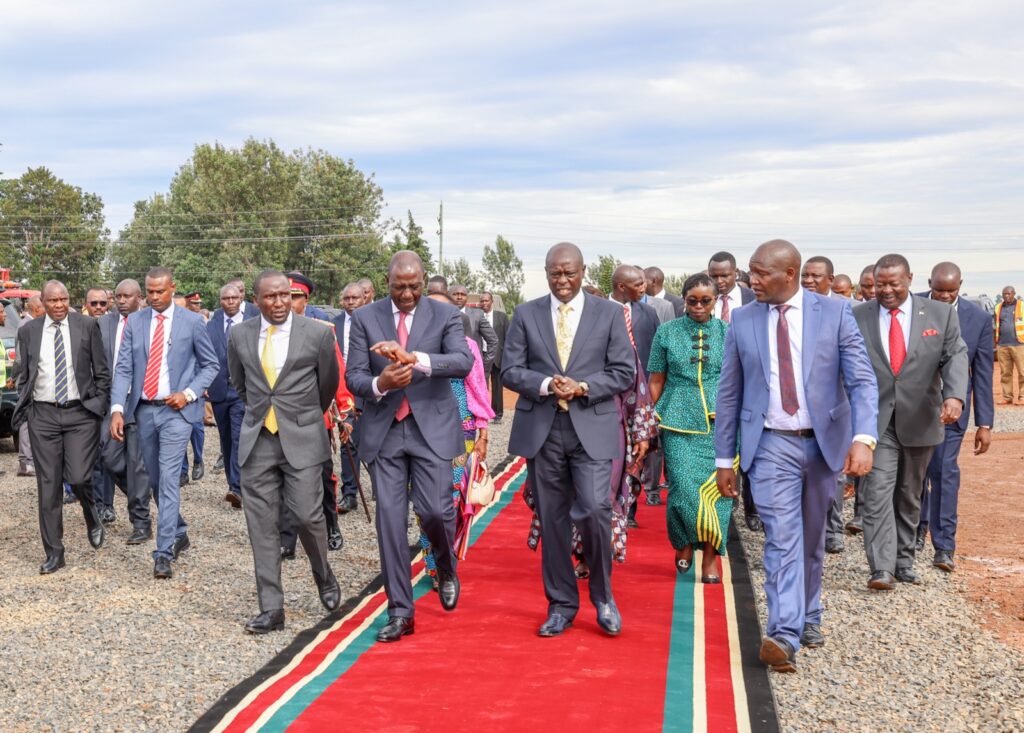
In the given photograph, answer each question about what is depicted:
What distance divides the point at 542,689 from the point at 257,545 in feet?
7.26

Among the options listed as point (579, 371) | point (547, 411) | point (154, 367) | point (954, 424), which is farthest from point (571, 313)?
point (154, 367)

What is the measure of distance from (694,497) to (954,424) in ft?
7.05

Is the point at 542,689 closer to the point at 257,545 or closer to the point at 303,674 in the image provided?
the point at 303,674

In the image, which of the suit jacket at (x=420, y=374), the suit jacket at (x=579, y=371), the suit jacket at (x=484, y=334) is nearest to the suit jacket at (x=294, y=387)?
the suit jacket at (x=420, y=374)

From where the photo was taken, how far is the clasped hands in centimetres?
612

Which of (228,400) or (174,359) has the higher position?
(174,359)

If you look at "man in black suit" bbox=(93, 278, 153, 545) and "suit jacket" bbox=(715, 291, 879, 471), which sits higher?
"suit jacket" bbox=(715, 291, 879, 471)

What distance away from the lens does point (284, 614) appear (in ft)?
22.6

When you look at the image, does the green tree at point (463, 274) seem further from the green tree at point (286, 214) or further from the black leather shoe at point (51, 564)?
the black leather shoe at point (51, 564)

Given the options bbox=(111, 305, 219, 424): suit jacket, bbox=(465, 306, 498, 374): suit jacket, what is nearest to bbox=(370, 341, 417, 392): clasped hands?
bbox=(111, 305, 219, 424): suit jacket

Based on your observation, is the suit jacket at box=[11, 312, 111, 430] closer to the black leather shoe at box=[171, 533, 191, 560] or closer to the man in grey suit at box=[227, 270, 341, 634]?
the black leather shoe at box=[171, 533, 191, 560]

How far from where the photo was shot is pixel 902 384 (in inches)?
303

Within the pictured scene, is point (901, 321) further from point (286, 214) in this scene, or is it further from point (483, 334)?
point (286, 214)

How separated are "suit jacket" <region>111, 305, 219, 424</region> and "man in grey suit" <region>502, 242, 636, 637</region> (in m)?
3.12
